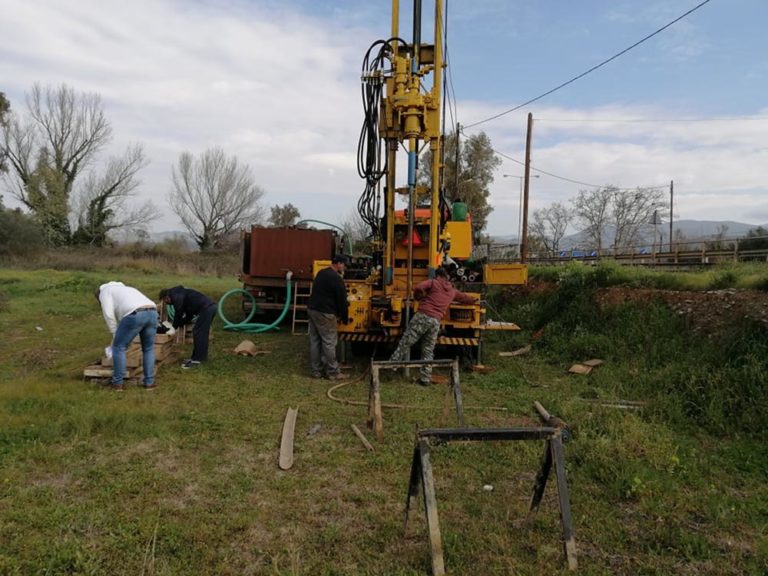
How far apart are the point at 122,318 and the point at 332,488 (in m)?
3.69

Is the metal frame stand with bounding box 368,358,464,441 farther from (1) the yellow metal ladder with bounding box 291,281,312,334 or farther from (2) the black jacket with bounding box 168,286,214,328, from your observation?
(1) the yellow metal ladder with bounding box 291,281,312,334

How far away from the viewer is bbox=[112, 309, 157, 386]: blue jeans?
641 centimetres

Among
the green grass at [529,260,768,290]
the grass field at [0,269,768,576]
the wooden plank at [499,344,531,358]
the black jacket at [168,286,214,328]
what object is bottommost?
the grass field at [0,269,768,576]

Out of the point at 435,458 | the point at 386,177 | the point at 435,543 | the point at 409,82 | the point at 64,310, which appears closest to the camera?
the point at 435,543

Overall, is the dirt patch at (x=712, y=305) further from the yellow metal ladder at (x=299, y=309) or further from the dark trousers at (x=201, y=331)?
the dark trousers at (x=201, y=331)

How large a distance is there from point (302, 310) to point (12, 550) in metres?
10.3

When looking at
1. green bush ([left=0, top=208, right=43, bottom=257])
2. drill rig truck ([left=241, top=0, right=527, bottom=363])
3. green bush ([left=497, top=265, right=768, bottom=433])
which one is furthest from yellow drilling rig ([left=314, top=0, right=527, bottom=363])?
green bush ([left=0, top=208, right=43, bottom=257])

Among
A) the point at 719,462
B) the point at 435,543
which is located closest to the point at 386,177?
the point at 719,462

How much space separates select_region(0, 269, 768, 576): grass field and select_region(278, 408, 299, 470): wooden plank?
0.08m

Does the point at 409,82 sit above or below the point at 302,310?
above

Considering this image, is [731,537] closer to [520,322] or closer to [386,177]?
[386,177]

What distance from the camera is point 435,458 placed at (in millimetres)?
4715

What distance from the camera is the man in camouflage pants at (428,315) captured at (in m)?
7.28

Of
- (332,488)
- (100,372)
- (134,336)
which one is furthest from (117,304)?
(332,488)
